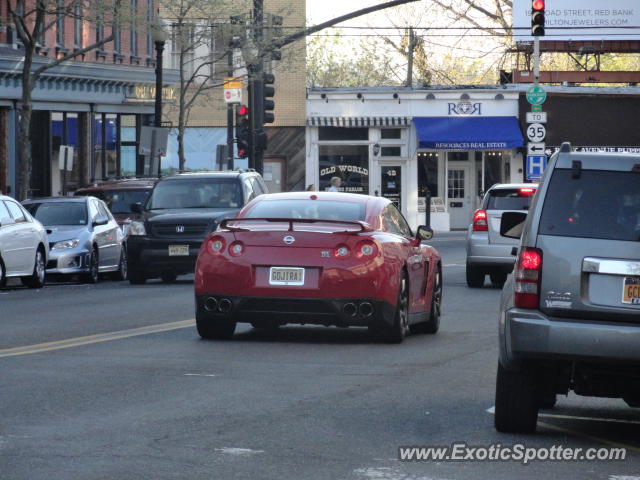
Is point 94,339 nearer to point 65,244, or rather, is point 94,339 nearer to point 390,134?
point 65,244

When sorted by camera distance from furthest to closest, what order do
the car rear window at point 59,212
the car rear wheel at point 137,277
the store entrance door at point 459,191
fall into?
the store entrance door at point 459,191, the car rear window at point 59,212, the car rear wheel at point 137,277

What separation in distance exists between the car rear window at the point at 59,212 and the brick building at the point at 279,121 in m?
24.8

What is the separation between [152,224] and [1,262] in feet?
8.21

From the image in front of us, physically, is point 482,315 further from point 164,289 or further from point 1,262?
point 1,262

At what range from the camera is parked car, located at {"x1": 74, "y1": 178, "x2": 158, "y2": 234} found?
30.6 metres

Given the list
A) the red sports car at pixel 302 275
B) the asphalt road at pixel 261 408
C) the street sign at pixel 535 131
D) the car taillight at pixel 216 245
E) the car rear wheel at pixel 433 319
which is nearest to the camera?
the asphalt road at pixel 261 408

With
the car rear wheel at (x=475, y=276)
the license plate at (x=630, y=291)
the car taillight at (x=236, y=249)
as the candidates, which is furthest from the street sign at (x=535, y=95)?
the license plate at (x=630, y=291)

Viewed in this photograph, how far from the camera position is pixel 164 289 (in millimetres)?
22719

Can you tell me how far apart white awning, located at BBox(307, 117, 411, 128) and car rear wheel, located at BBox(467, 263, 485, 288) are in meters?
29.1

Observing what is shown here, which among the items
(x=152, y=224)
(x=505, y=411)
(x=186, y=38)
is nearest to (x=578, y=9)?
(x=186, y=38)

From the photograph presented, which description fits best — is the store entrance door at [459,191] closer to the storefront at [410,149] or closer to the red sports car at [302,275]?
the storefront at [410,149]

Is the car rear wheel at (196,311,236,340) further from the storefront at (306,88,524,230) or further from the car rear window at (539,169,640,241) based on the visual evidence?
the storefront at (306,88,524,230)

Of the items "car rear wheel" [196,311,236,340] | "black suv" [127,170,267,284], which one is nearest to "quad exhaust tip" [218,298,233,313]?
"car rear wheel" [196,311,236,340]

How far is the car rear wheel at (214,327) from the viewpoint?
13680 millimetres
